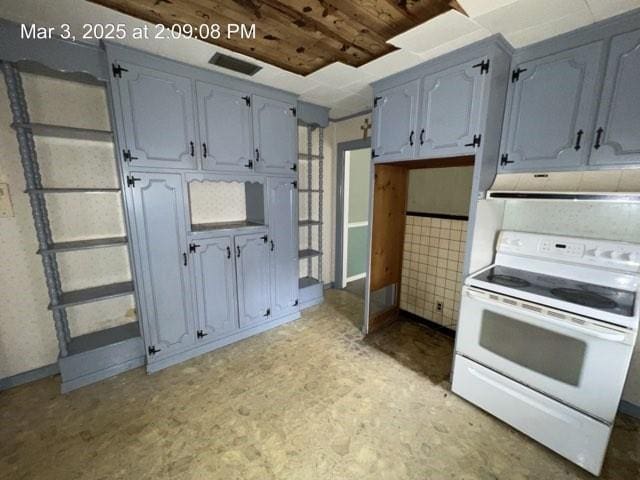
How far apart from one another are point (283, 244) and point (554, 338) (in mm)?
2203

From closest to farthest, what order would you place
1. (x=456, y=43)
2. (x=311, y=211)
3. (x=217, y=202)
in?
(x=456, y=43), (x=217, y=202), (x=311, y=211)

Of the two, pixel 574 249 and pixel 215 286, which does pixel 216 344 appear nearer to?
pixel 215 286

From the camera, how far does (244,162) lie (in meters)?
2.43

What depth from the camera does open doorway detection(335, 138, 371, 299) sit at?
11.9ft

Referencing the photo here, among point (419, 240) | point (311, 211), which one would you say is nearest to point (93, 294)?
point (311, 211)

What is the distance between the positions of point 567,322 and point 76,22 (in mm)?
3170

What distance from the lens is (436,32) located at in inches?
62.8

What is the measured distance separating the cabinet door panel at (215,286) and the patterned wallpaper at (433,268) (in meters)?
1.88

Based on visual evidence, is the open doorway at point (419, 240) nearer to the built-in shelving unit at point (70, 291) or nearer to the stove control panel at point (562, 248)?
the stove control panel at point (562, 248)

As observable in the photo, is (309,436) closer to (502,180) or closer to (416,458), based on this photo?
(416,458)

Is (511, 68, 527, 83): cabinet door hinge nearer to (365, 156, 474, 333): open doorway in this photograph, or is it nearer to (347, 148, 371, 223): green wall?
(365, 156, 474, 333): open doorway

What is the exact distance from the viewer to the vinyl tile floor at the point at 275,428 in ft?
4.71

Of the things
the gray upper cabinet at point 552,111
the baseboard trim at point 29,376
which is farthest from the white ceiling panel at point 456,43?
the baseboard trim at point 29,376

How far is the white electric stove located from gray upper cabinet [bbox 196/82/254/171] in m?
2.12
